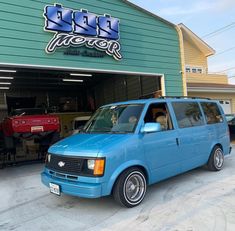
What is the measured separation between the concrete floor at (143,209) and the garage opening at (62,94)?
526cm

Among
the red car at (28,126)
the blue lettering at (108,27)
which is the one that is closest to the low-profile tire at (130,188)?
the blue lettering at (108,27)

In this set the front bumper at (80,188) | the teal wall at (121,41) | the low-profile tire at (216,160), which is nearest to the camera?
the front bumper at (80,188)

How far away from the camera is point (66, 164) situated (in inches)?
203

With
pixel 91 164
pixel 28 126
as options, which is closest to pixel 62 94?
pixel 28 126

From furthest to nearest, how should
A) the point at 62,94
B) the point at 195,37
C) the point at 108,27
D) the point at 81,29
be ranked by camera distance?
the point at 62,94, the point at 195,37, the point at 108,27, the point at 81,29

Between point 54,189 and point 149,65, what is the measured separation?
6.57 m

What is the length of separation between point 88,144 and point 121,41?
574cm

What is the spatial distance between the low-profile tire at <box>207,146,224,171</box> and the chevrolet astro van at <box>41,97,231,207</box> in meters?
0.07

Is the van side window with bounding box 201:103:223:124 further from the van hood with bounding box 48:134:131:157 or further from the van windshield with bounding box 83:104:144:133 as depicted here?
the van hood with bounding box 48:134:131:157

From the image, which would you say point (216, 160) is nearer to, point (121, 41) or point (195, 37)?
point (121, 41)

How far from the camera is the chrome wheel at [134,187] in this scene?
512cm

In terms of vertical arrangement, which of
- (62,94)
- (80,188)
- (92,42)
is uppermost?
(92,42)

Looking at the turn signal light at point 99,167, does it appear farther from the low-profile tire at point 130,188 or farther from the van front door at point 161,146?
the van front door at point 161,146

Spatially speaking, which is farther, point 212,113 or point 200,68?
point 200,68
